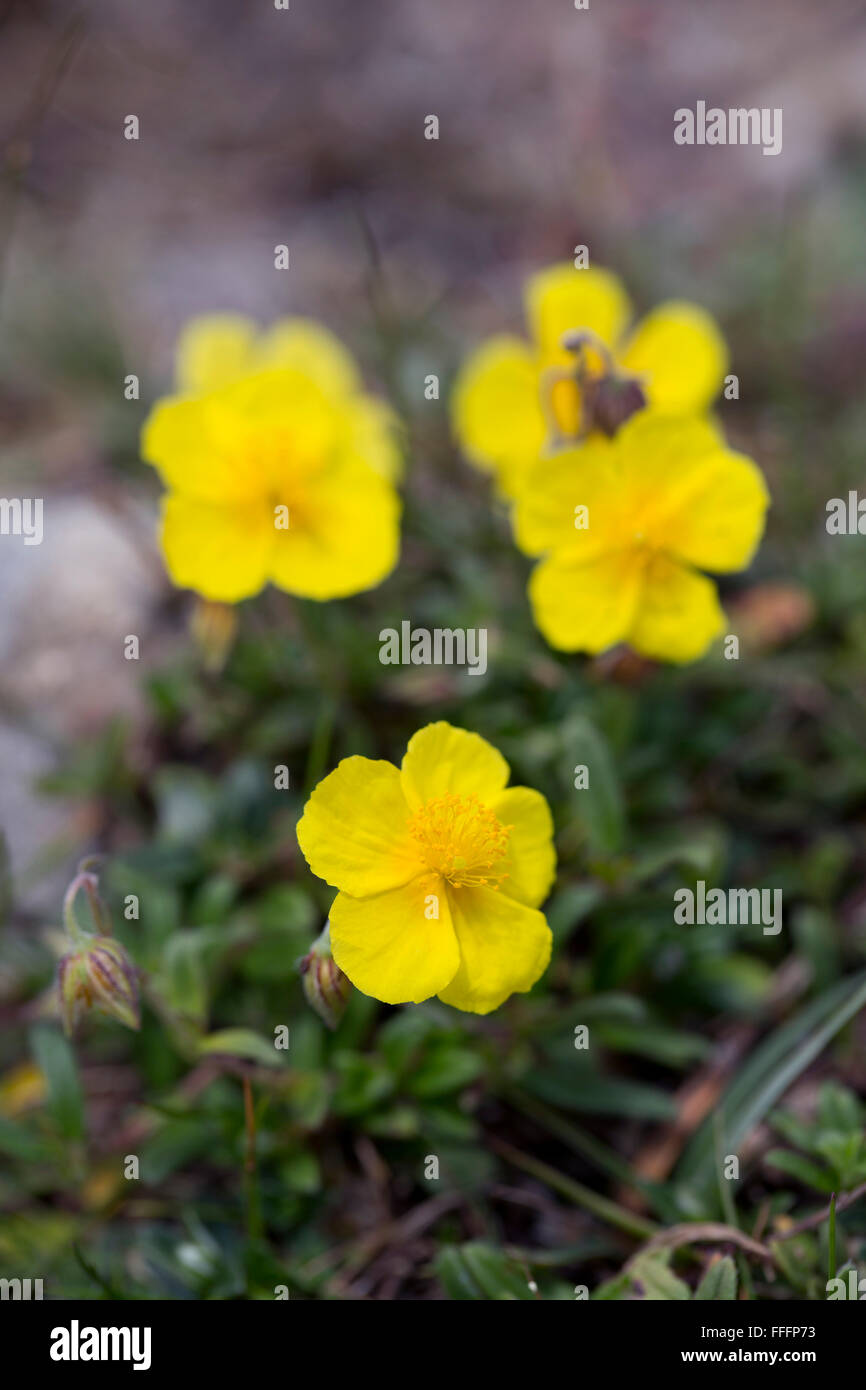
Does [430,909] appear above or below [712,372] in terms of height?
below

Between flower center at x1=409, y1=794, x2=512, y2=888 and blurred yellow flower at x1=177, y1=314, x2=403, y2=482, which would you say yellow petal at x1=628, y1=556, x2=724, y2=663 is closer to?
flower center at x1=409, y1=794, x2=512, y2=888

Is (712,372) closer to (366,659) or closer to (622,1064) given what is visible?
(366,659)

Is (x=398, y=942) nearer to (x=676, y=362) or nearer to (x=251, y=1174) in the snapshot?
(x=251, y=1174)

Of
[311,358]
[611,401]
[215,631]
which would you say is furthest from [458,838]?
[311,358]

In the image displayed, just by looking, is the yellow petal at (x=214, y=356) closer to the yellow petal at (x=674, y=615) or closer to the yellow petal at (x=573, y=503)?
the yellow petal at (x=573, y=503)

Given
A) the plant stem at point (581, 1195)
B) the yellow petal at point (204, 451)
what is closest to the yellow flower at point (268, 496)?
the yellow petal at point (204, 451)

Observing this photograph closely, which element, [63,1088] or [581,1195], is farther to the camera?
[63,1088]

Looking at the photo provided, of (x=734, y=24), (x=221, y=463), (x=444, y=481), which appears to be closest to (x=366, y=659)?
(x=221, y=463)
